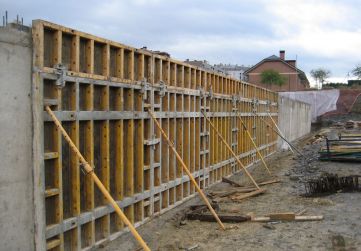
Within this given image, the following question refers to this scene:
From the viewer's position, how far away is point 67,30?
20.2ft

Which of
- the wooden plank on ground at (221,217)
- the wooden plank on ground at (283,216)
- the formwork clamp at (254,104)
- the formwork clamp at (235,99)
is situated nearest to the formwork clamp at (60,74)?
the wooden plank on ground at (221,217)

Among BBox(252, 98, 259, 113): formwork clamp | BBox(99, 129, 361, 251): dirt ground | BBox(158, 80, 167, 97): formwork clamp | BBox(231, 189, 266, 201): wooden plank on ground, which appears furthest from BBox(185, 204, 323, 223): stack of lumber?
BBox(252, 98, 259, 113): formwork clamp

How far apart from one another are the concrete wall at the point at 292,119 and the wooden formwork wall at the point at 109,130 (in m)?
14.8

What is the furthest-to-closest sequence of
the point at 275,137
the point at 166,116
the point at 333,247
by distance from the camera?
1. the point at 275,137
2. the point at 166,116
3. the point at 333,247

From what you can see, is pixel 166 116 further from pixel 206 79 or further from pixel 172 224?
pixel 206 79

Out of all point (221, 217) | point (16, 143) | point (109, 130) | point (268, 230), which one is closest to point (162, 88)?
point (109, 130)

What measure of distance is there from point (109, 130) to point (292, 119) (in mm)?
25240

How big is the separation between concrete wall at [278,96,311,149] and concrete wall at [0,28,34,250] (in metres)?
21.0

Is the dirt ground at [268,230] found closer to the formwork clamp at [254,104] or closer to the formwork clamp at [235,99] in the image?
the formwork clamp at [235,99]

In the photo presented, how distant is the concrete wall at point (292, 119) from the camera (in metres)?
25.8

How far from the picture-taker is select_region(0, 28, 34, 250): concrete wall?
5.10 m

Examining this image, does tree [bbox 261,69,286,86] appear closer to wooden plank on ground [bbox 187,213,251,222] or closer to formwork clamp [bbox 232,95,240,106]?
formwork clamp [bbox 232,95,240,106]

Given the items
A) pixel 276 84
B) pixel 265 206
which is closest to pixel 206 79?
pixel 265 206

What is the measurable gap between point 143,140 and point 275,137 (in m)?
16.5
